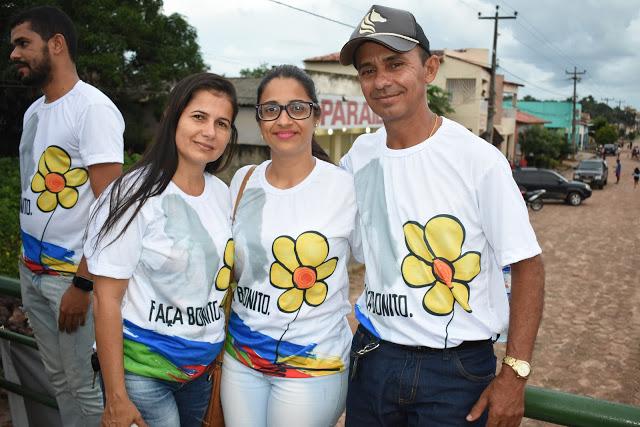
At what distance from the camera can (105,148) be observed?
2691 millimetres

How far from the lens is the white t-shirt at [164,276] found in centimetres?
200

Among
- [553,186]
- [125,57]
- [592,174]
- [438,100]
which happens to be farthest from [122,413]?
Result: [592,174]

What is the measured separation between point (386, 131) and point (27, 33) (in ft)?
6.39

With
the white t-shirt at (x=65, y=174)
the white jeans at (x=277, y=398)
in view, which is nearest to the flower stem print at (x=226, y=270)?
the white jeans at (x=277, y=398)

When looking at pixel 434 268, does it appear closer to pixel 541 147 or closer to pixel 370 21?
pixel 370 21

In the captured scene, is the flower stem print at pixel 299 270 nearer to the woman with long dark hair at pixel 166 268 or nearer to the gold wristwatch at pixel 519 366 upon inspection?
the woman with long dark hair at pixel 166 268

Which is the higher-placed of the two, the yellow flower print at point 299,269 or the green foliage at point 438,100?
the green foliage at point 438,100

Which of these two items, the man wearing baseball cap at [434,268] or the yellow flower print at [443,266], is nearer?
the man wearing baseball cap at [434,268]

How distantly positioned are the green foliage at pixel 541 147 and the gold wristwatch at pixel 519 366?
40.5 meters

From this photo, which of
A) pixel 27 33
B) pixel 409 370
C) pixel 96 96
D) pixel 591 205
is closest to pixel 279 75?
pixel 96 96

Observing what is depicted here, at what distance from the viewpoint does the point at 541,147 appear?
40.2 metres

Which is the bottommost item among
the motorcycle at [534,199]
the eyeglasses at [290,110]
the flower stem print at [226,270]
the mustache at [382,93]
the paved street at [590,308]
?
the paved street at [590,308]

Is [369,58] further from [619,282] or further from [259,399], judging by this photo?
[619,282]

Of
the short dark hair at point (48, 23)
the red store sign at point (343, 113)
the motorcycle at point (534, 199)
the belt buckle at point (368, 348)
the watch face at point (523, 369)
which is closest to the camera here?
the watch face at point (523, 369)
